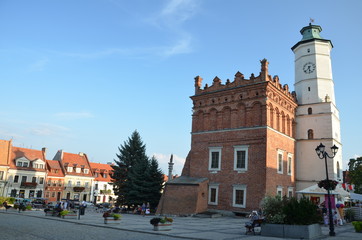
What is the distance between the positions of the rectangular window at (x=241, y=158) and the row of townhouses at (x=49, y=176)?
23.3m

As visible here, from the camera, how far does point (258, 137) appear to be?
27.8m

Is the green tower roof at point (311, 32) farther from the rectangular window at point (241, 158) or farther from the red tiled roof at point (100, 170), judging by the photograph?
the red tiled roof at point (100, 170)

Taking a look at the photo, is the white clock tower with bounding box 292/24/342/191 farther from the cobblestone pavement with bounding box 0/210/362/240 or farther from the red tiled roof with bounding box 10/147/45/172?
the red tiled roof with bounding box 10/147/45/172

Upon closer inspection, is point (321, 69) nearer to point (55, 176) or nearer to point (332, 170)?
point (332, 170)

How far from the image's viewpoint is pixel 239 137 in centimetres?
2912

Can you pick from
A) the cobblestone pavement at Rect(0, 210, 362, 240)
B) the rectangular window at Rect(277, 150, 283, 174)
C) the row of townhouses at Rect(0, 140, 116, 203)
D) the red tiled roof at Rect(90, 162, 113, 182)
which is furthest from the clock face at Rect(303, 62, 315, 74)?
the red tiled roof at Rect(90, 162, 113, 182)

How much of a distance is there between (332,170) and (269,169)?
27.2 feet

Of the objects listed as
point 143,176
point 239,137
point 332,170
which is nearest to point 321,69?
point 332,170

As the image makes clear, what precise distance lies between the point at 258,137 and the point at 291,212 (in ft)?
44.9

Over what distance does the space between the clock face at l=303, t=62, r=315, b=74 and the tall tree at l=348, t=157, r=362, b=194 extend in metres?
14.9

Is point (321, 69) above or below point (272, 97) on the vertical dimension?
above

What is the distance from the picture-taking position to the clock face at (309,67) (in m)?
34.2

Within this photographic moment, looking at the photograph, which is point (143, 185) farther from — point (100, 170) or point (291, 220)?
point (100, 170)

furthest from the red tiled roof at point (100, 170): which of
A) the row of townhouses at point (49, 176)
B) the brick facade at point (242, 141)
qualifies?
the brick facade at point (242, 141)
